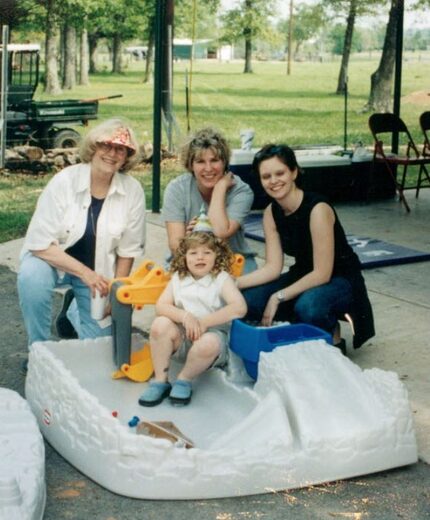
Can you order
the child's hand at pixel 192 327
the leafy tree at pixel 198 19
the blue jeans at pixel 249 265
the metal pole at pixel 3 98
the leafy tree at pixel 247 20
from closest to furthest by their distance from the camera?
the child's hand at pixel 192 327 → the blue jeans at pixel 249 265 → the metal pole at pixel 3 98 → the leafy tree at pixel 198 19 → the leafy tree at pixel 247 20

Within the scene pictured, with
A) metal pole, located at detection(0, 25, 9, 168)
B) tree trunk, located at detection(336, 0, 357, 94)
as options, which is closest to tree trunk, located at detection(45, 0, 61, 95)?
metal pole, located at detection(0, 25, 9, 168)

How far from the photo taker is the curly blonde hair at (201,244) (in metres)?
4.33

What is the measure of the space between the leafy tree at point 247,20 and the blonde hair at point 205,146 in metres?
17.4

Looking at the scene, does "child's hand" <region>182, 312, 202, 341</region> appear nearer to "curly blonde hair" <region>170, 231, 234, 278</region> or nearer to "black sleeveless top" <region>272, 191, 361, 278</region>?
"curly blonde hair" <region>170, 231, 234, 278</region>

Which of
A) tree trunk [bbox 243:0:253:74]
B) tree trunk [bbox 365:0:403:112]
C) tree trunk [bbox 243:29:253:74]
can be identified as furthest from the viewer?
tree trunk [bbox 243:29:253:74]

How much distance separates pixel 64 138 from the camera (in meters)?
13.9

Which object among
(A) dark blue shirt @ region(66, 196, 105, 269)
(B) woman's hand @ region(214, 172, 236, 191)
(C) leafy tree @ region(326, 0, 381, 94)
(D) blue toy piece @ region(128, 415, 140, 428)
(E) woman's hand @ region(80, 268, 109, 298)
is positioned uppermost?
(C) leafy tree @ region(326, 0, 381, 94)

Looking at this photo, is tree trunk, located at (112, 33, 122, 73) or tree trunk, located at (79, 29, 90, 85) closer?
tree trunk, located at (79, 29, 90, 85)

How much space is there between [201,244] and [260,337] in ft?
1.64

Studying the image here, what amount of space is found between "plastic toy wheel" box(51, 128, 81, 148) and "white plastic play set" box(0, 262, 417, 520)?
9.74 metres

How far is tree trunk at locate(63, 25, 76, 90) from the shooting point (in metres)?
17.9

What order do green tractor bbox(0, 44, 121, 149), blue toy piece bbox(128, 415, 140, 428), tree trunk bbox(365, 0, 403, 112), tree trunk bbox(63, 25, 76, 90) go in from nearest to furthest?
blue toy piece bbox(128, 415, 140, 428) → green tractor bbox(0, 44, 121, 149) → tree trunk bbox(365, 0, 403, 112) → tree trunk bbox(63, 25, 76, 90)

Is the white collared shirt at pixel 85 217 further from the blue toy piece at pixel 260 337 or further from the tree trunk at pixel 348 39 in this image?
the tree trunk at pixel 348 39

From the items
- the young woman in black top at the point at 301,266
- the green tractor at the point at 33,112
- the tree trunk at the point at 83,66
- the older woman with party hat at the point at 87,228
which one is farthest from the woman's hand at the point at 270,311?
the tree trunk at the point at 83,66
